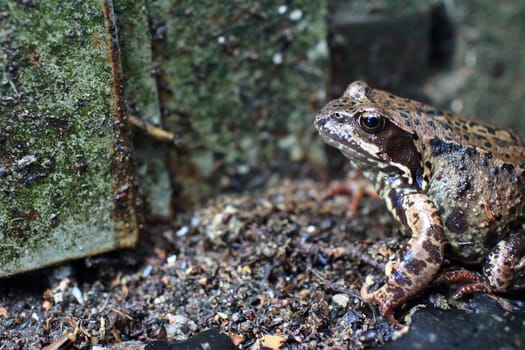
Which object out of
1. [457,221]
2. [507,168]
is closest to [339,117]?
[457,221]

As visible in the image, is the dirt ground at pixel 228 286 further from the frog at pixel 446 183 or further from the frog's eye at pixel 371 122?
the frog's eye at pixel 371 122

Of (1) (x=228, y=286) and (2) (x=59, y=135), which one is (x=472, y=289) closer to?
(1) (x=228, y=286)

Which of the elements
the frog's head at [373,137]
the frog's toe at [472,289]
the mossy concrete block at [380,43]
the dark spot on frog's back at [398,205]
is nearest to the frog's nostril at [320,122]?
the frog's head at [373,137]

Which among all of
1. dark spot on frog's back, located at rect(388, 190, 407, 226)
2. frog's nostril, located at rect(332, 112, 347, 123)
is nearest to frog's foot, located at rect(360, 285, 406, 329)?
dark spot on frog's back, located at rect(388, 190, 407, 226)

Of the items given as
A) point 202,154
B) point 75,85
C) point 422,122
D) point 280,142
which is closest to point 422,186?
point 422,122

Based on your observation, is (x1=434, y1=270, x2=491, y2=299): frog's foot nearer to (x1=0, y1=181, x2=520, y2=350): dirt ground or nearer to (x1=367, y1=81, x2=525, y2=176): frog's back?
(x1=0, y1=181, x2=520, y2=350): dirt ground

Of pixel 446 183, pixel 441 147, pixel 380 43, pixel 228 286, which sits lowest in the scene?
pixel 228 286
